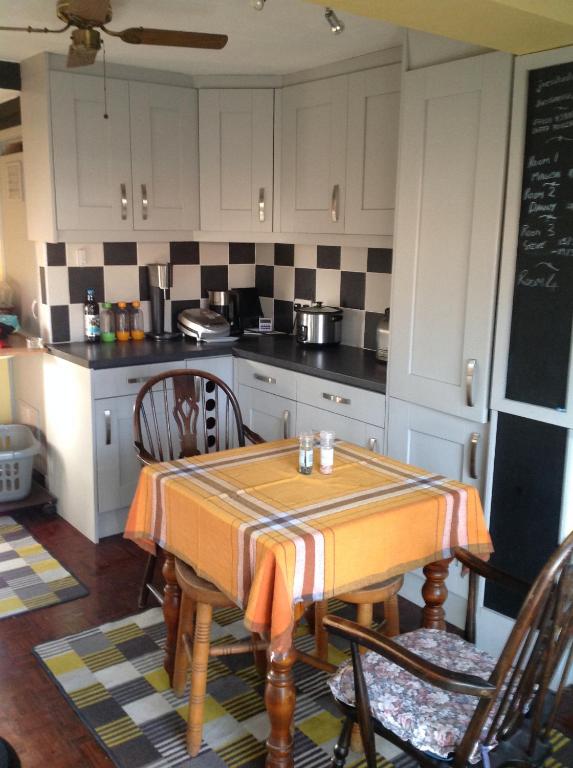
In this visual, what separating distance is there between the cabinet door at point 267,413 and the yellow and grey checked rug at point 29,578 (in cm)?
114

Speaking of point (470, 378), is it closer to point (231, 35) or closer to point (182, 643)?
point (182, 643)

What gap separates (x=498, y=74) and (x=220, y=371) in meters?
1.99

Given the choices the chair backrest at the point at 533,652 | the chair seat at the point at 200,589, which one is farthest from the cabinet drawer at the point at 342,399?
the chair backrest at the point at 533,652

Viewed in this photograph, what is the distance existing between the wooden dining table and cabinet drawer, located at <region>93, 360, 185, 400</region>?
115 cm

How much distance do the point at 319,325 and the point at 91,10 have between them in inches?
69.7

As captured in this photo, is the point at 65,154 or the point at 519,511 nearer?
the point at 519,511


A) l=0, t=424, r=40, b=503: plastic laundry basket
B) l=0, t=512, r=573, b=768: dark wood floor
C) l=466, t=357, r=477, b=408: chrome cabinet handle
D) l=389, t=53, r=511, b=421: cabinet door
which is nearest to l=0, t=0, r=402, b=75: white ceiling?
l=389, t=53, r=511, b=421: cabinet door

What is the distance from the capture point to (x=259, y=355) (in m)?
3.62

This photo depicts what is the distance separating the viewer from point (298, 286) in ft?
13.6

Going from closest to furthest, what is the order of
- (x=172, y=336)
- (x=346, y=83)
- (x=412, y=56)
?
(x=412, y=56), (x=346, y=83), (x=172, y=336)

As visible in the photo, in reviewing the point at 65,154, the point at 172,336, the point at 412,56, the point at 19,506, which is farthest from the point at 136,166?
the point at 19,506

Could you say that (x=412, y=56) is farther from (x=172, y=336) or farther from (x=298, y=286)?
(x=172, y=336)

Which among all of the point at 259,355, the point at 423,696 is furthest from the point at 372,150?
the point at 423,696

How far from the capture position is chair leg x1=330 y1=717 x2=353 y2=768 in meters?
1.89
